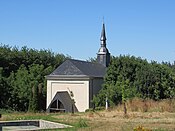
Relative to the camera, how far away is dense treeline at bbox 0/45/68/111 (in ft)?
144

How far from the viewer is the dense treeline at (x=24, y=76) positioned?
1725 inches

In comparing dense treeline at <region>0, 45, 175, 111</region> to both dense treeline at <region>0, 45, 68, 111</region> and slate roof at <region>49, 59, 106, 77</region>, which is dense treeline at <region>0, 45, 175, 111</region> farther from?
slate roof at <region>49, 59, 106, 77</region>

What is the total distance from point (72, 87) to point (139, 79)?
9.07m

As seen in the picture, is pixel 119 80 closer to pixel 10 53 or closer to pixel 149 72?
pixel 149 72

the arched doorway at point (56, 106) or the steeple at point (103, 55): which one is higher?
the steeple at point (103, 55)

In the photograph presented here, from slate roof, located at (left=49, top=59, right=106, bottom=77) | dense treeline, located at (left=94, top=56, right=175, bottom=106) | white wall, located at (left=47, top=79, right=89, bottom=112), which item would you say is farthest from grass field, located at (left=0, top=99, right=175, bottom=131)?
slate roof, located at (left=49, top=59, right=106, bottom=77)

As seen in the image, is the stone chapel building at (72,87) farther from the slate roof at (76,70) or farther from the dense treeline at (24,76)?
the dense treeline at (24,76)

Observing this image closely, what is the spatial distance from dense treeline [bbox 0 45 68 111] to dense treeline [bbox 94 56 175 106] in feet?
26.5

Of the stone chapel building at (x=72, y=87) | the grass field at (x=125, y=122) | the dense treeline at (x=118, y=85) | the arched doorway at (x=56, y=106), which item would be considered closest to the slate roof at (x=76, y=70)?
the stone chapel building at (x=72, y=87)

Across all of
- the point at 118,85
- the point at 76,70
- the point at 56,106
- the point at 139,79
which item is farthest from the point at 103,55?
the point at 118,85

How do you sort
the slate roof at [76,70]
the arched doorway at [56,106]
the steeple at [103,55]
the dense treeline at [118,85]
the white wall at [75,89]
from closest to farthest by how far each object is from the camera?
the dense treeline at [118,85], the arched doorway at [56,106], the white wall at [75,89], the slate roof at [76,70], the steeple at [103,55]

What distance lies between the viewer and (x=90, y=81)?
46406 millimetres

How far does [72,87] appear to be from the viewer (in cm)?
4741

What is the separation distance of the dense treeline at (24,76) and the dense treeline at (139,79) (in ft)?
26.5
